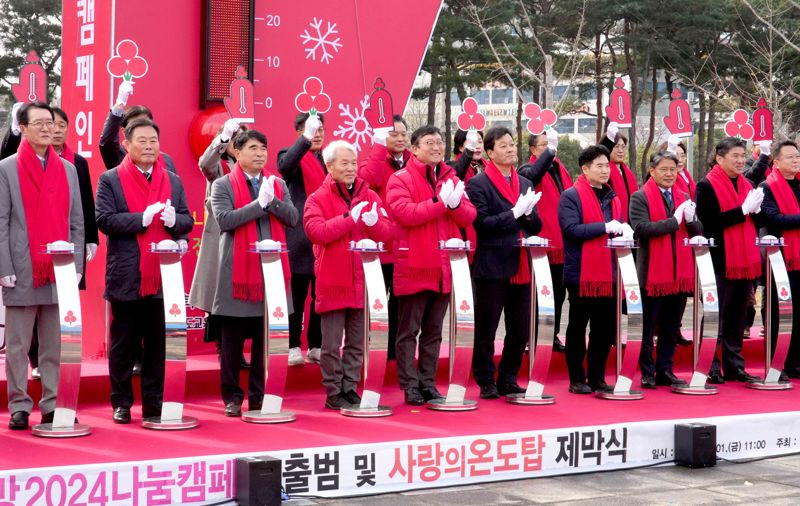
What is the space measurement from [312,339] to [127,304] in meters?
1.53

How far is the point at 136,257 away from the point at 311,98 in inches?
49.1

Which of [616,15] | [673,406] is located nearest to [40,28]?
[616,15]

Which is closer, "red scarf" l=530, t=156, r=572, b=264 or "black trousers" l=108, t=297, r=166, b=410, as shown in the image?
"black trousers" l=108, t=297, r=166, b=410

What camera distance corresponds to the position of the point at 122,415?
5.26 meters

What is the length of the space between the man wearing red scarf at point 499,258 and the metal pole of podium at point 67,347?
7.32ft

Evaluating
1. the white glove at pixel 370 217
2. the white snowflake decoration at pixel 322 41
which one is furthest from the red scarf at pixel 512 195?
the white snowflake decoration at pixel 322 41

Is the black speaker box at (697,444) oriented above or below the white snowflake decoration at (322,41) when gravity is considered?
below

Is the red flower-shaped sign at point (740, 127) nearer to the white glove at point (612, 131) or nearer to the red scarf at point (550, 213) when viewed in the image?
the white glove at point (612, 131)

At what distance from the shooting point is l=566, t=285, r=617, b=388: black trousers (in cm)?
628

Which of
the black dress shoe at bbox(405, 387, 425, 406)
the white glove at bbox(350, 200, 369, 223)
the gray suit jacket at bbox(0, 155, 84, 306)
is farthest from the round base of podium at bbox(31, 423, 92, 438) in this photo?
the black dress shoe at bbox(405, 387, 425, 406)

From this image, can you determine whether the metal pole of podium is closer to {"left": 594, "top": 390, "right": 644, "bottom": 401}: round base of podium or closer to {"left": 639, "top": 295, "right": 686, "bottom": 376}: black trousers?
{"left": 594, "top": 390, "right": 644, "bottom": 401}: round base of podium

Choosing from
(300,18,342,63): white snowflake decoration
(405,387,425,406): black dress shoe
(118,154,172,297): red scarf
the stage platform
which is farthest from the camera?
(300,18,342,63): white snowflake decoration

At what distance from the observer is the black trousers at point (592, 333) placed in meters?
6.28

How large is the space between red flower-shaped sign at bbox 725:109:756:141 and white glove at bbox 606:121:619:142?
692mm
